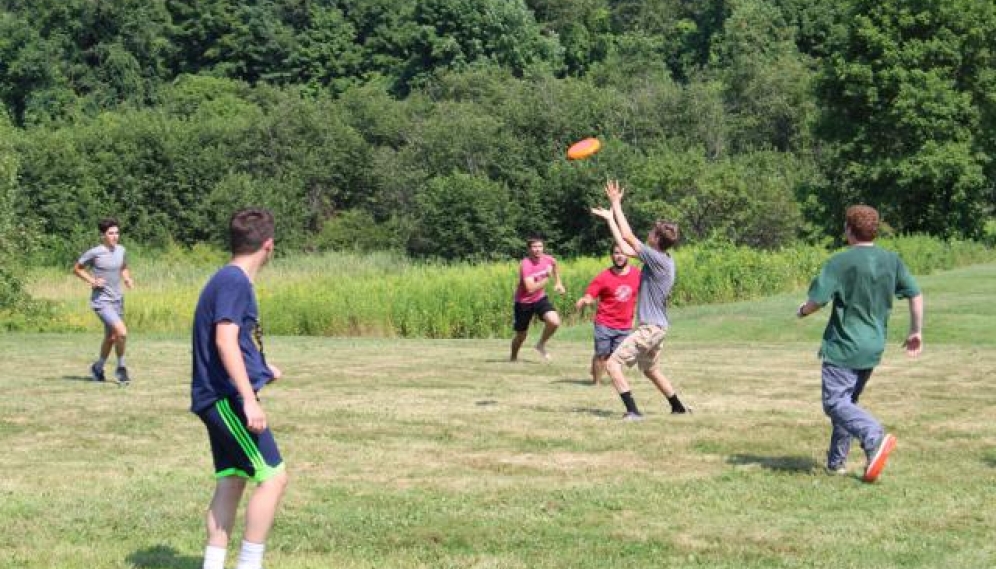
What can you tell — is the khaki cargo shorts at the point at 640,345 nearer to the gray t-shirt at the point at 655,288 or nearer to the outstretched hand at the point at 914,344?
the gray t-shirt at the point at 655,288

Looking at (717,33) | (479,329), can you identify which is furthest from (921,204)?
(717,33)

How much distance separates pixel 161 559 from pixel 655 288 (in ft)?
21.4

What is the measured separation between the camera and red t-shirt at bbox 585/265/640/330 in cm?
1616

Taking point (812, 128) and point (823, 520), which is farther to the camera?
→ point (812, 128)

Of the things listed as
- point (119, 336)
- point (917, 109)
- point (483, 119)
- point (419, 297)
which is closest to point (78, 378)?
point (119, 336)

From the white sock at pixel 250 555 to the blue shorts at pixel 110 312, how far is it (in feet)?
34.9

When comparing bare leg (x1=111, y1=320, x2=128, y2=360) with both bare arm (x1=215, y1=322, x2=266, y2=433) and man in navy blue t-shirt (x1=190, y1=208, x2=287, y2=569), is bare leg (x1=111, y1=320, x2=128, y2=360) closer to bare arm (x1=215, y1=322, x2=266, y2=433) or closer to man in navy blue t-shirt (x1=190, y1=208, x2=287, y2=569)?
man in navy blue t-shirt (x1=190, y1=208, x2=287, y2=569)

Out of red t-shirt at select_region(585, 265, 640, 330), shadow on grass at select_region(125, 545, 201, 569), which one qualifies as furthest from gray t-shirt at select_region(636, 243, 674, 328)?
shadow on grass at select_region(125, 545, 201, 569)

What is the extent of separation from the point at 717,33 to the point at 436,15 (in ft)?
67.8

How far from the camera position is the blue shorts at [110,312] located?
17.4 metres

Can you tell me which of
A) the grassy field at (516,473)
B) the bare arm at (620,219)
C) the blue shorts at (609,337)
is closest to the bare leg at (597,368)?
the grassy field at (516,473)

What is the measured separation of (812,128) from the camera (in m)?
57.6

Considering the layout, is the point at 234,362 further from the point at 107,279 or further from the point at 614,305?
the point at 107,279

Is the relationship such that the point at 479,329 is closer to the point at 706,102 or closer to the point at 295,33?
the point at 706,102
